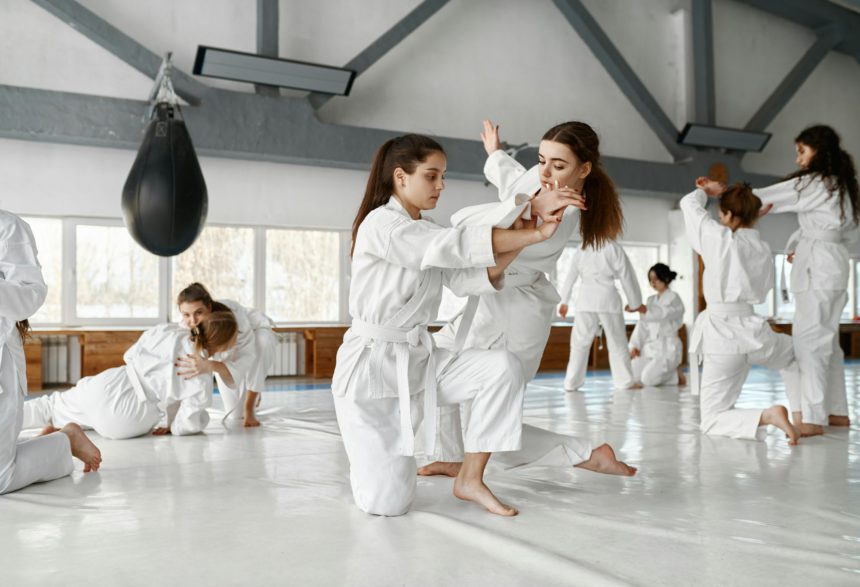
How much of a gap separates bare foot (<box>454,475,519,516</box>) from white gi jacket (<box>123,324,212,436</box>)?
1.64 meters

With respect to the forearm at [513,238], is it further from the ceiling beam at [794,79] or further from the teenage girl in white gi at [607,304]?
the ceiling beam at [794,79]

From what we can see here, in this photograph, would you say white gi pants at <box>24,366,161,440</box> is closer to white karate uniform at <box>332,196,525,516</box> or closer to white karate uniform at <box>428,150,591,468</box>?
white karate uniform at <box>428,150,591,468</box>

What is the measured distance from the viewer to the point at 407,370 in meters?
2.09

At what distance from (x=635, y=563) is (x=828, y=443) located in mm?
2117

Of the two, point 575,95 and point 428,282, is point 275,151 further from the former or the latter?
point 428,282

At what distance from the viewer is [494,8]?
8219 mm

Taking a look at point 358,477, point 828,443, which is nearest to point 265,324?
point 358,477

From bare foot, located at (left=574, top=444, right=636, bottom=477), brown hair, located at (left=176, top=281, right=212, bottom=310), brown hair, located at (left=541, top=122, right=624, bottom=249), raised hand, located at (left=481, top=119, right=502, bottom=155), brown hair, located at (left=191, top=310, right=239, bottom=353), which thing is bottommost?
bare foot, located at (left=574, top=444, right=636, bottom=477)

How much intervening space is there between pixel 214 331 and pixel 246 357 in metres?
0.34

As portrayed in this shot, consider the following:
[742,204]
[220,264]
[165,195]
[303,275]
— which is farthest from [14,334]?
[303,275]

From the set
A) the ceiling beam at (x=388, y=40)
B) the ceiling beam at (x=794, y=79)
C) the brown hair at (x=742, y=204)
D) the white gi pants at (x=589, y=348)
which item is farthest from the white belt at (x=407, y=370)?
the ceiling beam at (x=794, y=79)

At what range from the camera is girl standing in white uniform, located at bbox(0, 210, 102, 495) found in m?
2.19

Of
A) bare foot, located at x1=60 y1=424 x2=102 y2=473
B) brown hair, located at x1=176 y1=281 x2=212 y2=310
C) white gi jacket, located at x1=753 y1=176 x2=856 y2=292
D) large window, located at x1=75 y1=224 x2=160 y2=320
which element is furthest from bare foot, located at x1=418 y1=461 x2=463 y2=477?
large window, located at x1=75 y1=224 x2=160 y2=320

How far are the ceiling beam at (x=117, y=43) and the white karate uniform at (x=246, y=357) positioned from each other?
300cm
